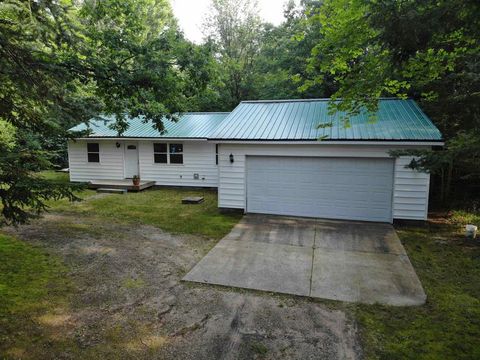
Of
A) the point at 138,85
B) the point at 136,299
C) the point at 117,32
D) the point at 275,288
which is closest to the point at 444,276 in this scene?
the point at 275,288

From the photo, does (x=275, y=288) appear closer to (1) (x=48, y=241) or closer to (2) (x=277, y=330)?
(2) (x=277, y=330)

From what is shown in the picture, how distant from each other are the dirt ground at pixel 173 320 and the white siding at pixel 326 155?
4158mm

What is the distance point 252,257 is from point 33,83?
16.6 ft

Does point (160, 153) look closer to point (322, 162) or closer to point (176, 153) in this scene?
point (176, 153)

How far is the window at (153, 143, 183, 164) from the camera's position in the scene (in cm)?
1533

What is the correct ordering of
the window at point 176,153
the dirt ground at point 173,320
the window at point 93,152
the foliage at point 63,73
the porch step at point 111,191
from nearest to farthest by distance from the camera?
the dirt ground at point 173,320 < the foliage at point 63,73 < the porch step at point 111,191 < the window at point 176,153 < the window at point 93,152

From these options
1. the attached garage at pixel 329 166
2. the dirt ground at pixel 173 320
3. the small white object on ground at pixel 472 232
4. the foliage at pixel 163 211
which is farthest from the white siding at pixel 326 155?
the dirt ground at pixel 173 320

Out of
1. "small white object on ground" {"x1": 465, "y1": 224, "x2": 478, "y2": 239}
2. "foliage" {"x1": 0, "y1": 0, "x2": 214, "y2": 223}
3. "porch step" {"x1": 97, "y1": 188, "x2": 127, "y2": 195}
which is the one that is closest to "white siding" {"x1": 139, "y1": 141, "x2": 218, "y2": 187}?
"porch step" {"x1": 97, "y1": 188, "x2": 127, "y2": 195}

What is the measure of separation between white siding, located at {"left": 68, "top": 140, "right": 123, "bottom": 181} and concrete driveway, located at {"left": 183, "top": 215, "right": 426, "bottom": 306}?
9.28 meters

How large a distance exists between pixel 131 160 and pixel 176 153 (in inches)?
97.7

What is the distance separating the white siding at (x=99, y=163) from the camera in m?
15.9

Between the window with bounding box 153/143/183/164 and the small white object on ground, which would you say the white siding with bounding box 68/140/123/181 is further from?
the small white object on ground

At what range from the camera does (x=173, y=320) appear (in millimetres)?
4453

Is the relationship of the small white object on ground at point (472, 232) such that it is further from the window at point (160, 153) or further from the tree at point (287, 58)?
the window at point (160, 153)
